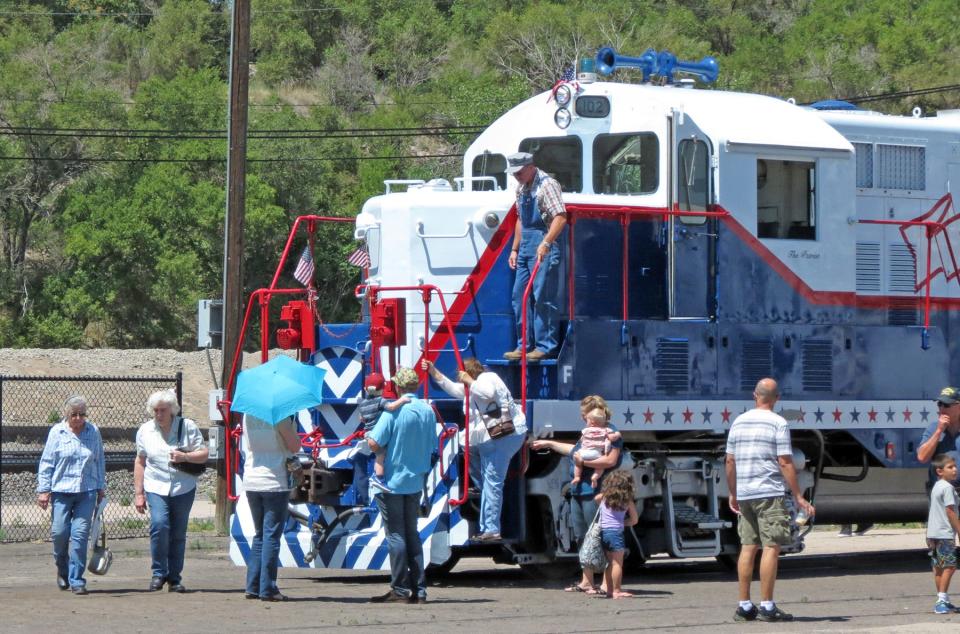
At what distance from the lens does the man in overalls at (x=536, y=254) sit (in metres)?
12.3

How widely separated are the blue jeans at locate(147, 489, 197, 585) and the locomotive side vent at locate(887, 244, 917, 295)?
7.16 metres

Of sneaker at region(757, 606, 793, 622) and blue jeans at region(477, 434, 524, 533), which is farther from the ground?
blue jeans at region(477, 434, 524, 533)

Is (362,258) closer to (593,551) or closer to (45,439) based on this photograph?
(593,551)

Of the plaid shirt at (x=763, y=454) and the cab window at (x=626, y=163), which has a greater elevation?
the cab window at (x=626, y=163)

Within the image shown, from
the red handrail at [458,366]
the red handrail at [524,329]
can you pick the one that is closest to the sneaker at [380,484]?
the red handrail at [458,366]

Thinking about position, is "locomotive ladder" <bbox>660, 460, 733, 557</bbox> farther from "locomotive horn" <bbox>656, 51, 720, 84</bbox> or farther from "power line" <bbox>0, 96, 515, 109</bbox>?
"power line" <bbox>0, 96, 515, 109</bbox>

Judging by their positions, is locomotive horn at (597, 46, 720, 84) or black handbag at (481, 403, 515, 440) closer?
black handbag at (481, 403, 515, 440)

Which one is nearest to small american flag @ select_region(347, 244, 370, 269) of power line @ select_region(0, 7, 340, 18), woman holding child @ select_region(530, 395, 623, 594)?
woman holding child @ select_region(530, 395, 623, 594)

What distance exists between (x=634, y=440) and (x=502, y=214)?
2.39 metres

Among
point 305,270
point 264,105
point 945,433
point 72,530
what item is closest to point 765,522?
point 945,433

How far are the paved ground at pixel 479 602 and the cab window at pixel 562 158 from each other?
377 centimetres

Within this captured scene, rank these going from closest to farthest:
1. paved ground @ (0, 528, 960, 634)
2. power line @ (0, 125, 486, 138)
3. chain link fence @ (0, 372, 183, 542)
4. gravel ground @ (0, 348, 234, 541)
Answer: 1. paved ground @ (0, 528, 960, 634)
2. chain link fence @ (0, 372, 183, 542)
3. gravel ground @ (0, 348, 234, 541)
4. power line @ (0, 125, 486, 138)

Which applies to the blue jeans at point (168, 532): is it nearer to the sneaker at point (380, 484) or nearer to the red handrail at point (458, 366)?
the sneaker at point (380, 484)

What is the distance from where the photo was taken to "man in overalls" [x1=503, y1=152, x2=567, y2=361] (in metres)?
12.3
